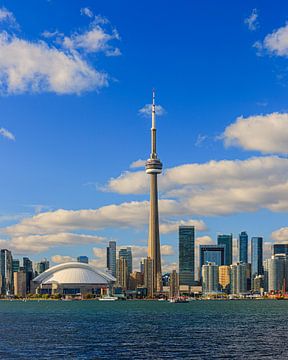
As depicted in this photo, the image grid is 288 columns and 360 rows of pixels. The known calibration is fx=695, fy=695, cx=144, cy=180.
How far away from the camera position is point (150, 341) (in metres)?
102

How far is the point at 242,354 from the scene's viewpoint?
283 feet

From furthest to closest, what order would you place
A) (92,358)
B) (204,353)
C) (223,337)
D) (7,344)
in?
(223,337) < (7,344) < (204,353) < (92,358)

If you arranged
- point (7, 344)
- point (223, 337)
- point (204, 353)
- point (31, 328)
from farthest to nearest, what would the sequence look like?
point (31, 328), point (223, 337), point (7, 344), point (204, 353)

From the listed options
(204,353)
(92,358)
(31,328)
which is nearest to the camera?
(92,358)

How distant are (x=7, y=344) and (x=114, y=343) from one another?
15112mm

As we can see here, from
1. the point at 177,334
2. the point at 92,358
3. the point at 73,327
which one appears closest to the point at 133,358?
the point at 92,358

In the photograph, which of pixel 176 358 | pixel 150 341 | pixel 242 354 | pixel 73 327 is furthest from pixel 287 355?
pixel 73 327

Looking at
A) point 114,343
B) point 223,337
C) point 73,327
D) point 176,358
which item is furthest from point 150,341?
point 73,327

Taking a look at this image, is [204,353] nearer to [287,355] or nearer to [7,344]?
[287,355]

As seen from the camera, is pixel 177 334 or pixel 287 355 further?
pixel 177 334

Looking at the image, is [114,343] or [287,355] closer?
[287,355]

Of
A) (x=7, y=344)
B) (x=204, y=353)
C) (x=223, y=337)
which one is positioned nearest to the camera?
(x=204, y=353)

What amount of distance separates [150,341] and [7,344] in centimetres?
2057

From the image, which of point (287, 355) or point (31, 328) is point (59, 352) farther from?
point (31, 328)
